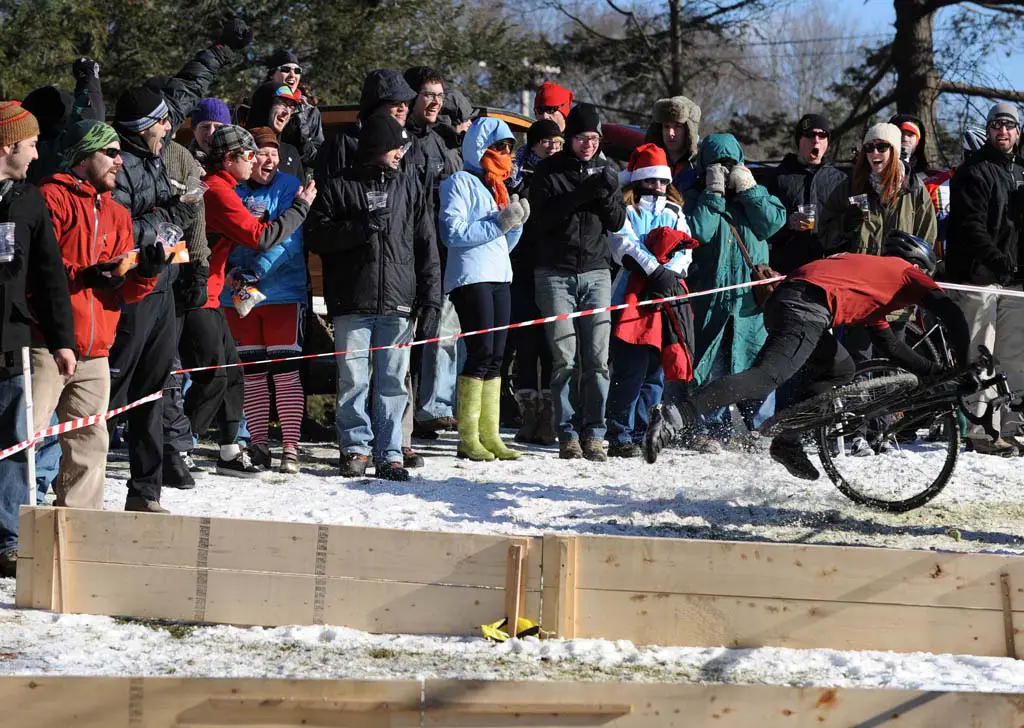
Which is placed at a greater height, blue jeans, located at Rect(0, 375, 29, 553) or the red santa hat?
the red santa hat

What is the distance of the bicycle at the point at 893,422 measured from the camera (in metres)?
7.60

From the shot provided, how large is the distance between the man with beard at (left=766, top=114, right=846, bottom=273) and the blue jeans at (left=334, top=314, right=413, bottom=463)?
10.3 ft

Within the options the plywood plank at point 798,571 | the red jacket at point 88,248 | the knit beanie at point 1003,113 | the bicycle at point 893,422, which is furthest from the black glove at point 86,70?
the knit beanie at point 1003,113

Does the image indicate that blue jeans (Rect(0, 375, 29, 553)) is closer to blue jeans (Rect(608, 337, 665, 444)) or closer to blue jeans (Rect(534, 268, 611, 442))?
blue jeans (Rect(534, 268, 611, 442))

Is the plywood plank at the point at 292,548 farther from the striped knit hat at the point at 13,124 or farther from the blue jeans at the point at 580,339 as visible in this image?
the blue jeans at the point at 580,339

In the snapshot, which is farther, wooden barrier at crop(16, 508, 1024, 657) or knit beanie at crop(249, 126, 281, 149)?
knit beanie at crop(249, 126, 281, 149)

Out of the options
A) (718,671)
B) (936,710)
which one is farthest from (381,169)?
(936,710)

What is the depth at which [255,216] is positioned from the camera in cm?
853

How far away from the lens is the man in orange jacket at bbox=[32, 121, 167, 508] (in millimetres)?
6305

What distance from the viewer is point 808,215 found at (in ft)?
33.0

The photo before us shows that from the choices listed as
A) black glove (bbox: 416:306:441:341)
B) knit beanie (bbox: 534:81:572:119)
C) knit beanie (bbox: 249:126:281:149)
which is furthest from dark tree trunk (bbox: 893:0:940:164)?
knit beanie (bbox: 249:126:281:149)

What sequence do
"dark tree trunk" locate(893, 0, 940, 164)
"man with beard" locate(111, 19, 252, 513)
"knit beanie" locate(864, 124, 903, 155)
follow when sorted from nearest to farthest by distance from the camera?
"man with beard" locate(111, 19, 252, 513)
"knit beanie" locate(864, 124, 903, 155)
"dark tree trunk" locate(893, 0, 940, 164)

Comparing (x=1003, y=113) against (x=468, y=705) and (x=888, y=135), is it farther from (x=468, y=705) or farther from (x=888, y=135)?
(x=468, y=705)

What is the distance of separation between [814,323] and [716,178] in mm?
2696
